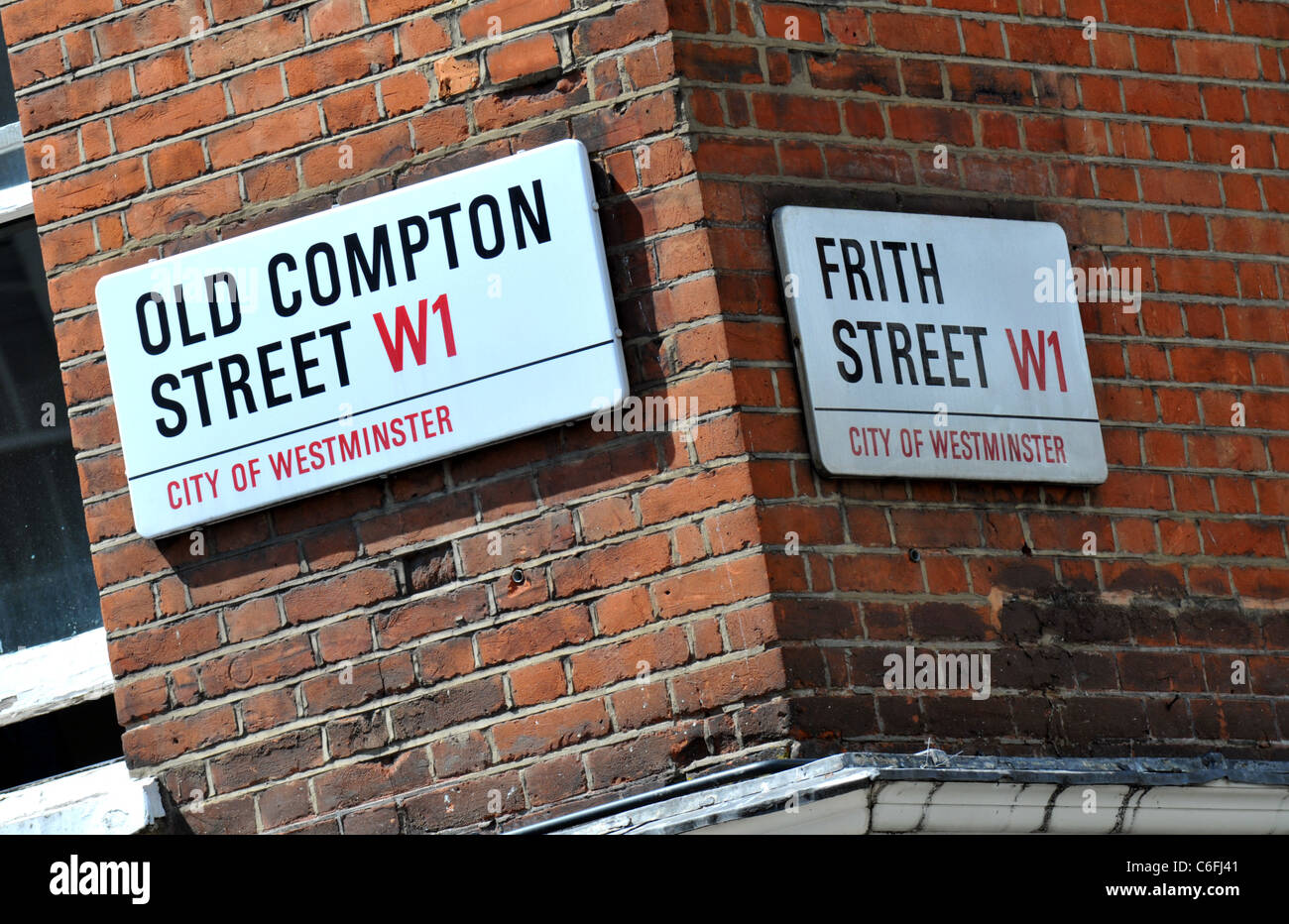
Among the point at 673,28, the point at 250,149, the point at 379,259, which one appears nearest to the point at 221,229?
the point at 250,149

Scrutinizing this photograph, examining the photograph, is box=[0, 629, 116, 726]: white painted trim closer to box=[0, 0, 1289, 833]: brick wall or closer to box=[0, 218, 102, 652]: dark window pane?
box=[0, 218, 102, 652]: dark window pane

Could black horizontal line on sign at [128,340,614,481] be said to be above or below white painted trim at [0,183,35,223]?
below

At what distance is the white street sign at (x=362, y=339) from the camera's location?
377cm

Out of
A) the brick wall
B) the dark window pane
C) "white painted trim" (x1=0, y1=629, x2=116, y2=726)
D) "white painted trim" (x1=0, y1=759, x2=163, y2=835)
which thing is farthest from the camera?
the dark window pane

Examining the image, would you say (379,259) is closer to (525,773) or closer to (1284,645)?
(525,773)

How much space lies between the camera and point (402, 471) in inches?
153

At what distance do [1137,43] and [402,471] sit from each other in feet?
7.14

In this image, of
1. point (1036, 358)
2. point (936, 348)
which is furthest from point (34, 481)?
point (1036, 358)

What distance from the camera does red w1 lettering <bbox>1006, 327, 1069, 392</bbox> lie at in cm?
400

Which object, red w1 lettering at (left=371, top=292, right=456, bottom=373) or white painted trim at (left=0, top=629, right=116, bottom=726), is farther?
white painted trim at (left=0, top=629, right=116, bottom=726)

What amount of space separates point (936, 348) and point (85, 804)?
2211 mm

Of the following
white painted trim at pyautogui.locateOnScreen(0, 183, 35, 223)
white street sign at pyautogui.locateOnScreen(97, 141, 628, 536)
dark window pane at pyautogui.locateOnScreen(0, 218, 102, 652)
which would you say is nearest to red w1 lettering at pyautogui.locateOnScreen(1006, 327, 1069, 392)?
white street sign at pyautogui.locateOnScreen(97, 141, 628, 536)

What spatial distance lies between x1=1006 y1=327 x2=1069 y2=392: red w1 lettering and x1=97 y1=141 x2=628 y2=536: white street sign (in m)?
0.95

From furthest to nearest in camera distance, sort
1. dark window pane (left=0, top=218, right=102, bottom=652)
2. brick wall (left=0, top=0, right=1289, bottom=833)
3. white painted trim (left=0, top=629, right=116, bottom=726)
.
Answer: dark window pane (left=0, top=218, right=102, bottom=652)
white painted trim (left=0, top=629, right=116, bottom=726)
brick wall (left=0, top=0, right=1289, bottom=833)
